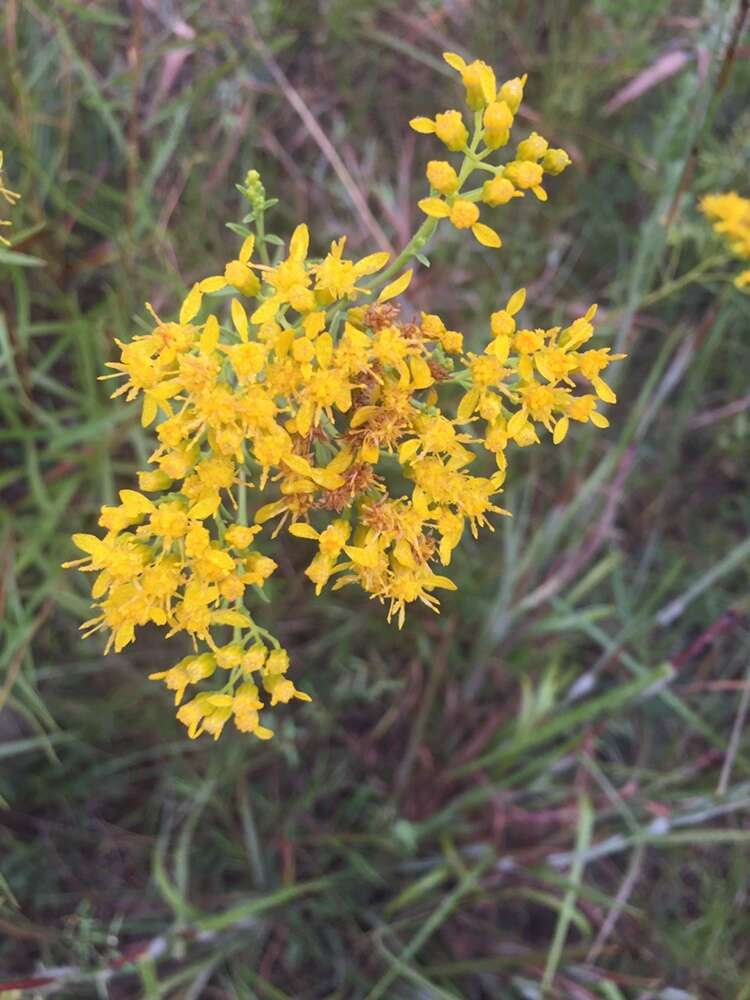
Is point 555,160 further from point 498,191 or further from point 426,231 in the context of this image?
point 426,231

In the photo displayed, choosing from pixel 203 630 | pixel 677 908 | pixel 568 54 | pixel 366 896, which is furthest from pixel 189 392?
pixel 677 908

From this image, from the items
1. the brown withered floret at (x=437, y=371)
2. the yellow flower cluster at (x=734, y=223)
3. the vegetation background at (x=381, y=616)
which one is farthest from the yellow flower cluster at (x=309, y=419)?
the yellow flower cluster at (x=734, y=223)

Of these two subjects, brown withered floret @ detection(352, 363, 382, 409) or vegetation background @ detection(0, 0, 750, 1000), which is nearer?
brown withered floret @ detection(352, 363, 382, 409)

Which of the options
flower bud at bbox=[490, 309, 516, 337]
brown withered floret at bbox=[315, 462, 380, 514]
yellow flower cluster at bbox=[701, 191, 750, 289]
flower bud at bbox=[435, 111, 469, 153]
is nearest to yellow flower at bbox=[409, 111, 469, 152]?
flower bud at bbox=[435, 111, 469, 153]

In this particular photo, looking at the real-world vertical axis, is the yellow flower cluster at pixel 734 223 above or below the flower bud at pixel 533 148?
below

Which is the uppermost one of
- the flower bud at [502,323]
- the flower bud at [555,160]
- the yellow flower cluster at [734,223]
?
the flower bud at [555,160]

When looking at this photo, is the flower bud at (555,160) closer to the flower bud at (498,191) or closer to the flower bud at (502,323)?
the flower bud at (498,191)

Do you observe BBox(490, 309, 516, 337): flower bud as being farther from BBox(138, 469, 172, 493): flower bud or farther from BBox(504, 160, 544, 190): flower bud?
BBox(138, 469, 172, 493): flower bud

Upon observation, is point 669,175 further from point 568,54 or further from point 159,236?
point 159,236
